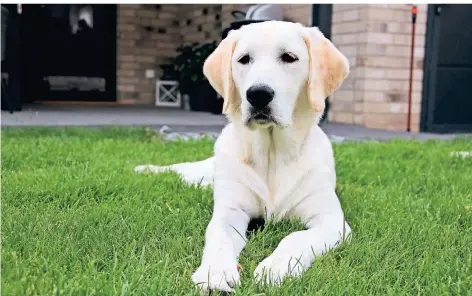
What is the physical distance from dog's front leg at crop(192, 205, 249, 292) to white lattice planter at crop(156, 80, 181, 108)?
28.7ft

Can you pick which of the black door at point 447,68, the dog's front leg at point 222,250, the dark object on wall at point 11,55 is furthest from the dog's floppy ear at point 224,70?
the dark object on wall at point 11,55

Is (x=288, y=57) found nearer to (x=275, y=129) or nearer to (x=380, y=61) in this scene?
(x=275, y=129)

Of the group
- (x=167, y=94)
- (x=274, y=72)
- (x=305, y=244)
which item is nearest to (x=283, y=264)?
(x=305, y=244)

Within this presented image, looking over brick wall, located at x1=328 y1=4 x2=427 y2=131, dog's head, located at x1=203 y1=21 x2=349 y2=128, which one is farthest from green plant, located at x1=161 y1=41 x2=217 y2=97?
dog's head, located at x1=203 y1=21 x2=349 y2=128

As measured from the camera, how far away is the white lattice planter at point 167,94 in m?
10.8

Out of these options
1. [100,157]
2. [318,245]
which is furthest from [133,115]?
[318,245]

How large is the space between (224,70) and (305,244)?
2.90ft

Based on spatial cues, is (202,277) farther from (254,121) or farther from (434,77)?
(434,77)

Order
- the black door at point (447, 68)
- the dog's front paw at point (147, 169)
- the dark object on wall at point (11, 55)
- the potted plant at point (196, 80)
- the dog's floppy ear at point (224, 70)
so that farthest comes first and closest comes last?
the potted plant at point (196, 80) < the dark object on wall at point (11, 55) < the black door at point (447, 68) < the dog's front paw at point (147, 169) < the dog's floppy ear at point (224, 70)

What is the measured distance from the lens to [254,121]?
216 cm

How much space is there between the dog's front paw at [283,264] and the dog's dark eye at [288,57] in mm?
747

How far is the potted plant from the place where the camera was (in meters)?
9.07

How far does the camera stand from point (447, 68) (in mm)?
6953

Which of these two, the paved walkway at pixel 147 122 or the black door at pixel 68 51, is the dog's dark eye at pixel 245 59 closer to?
the paved walkway at pixel 147 122
